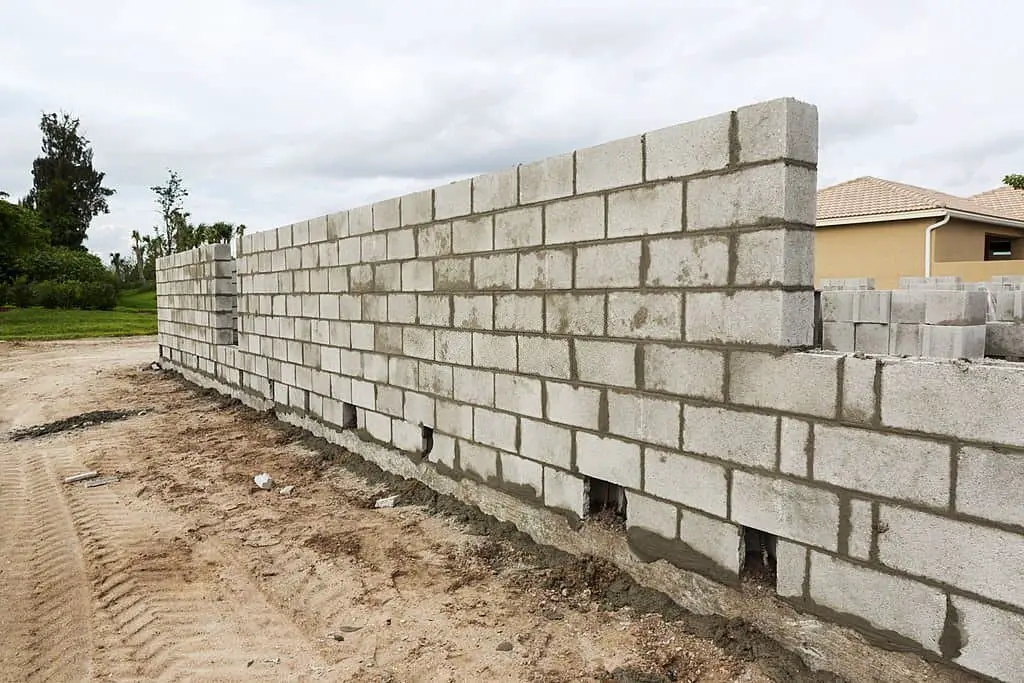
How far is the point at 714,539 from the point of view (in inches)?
117

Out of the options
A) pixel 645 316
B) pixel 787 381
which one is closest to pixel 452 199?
pixel 645 316

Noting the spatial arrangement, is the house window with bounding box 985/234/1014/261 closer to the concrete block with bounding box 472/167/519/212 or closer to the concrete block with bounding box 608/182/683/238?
the concrete block with bounding box 472/167/519/212

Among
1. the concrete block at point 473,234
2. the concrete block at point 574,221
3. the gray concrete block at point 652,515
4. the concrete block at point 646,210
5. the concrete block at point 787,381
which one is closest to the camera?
the concrete block at point 787,381

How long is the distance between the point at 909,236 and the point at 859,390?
14.5 metres

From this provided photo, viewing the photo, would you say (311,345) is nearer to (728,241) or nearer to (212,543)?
(212,543)

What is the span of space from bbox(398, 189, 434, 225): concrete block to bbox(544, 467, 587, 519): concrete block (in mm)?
2059

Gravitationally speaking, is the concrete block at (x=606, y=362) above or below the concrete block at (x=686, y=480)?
above

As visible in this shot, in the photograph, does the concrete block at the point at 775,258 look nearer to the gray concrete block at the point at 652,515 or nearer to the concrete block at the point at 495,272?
the gray concrete block at the point at 652,515

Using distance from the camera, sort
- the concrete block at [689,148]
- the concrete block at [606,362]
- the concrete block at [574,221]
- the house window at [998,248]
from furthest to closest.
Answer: the house window at [998,248] < the concrete block at [574,221] < the concrete block at [606,362] < the concrete block at [689,148]

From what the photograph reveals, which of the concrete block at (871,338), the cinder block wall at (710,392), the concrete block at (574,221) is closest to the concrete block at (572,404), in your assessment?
the cinder block wall at (710,392)

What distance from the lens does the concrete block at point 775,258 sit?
8.62 ft

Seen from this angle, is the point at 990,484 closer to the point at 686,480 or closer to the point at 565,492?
the point at 686,480

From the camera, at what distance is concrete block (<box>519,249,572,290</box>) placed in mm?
3633

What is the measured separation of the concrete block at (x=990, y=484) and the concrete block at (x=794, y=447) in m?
0.51
